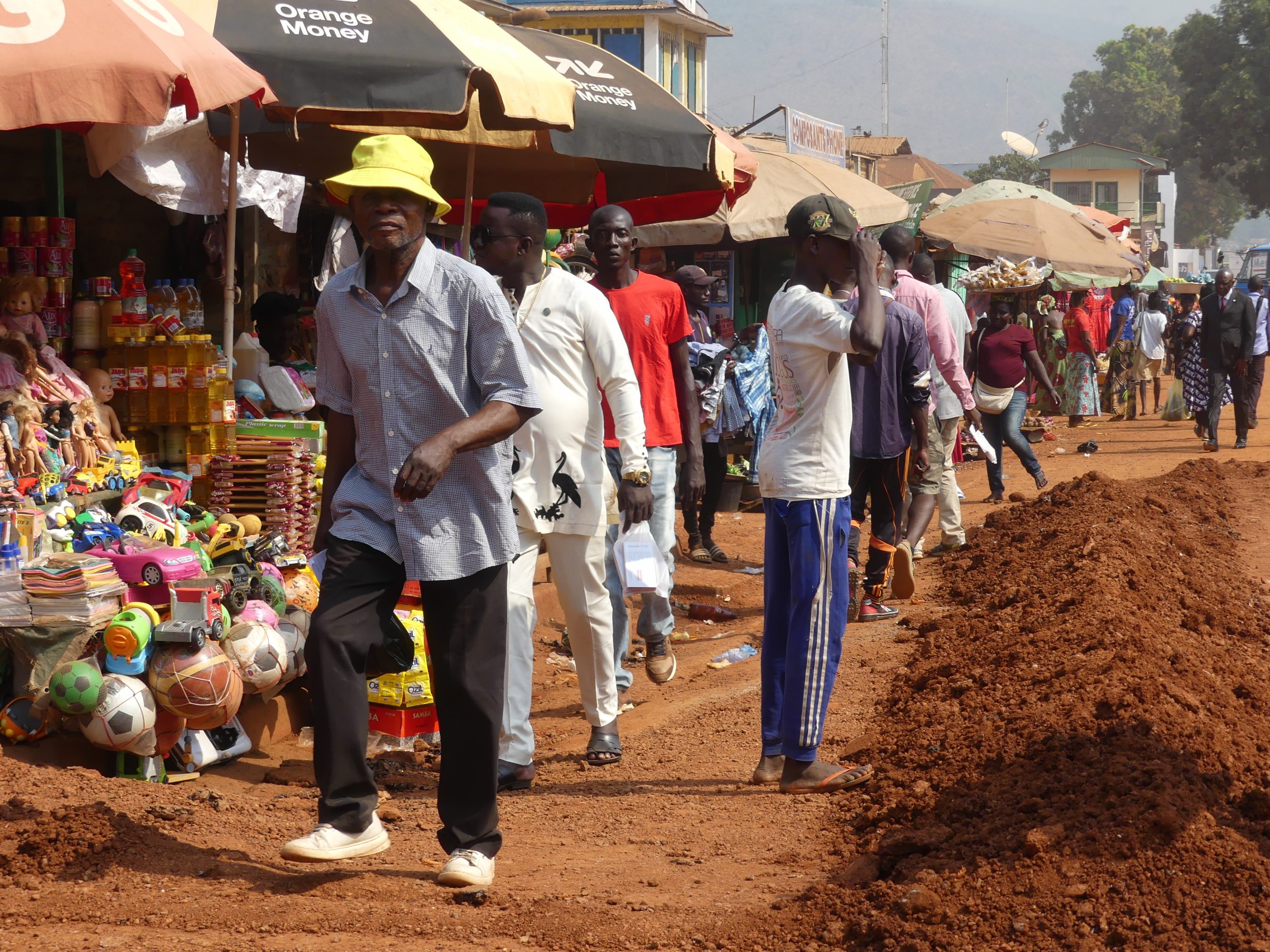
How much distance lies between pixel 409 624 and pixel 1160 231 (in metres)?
84.8

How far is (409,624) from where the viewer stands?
595 centimetres

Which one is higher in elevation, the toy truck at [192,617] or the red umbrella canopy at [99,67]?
the red umbrella canopy at [99,67]

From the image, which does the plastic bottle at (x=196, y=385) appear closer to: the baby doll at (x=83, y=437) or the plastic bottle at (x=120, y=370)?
the plastic bottle at (x=120, y=370)

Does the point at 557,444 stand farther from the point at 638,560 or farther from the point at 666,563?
the point at 666,563

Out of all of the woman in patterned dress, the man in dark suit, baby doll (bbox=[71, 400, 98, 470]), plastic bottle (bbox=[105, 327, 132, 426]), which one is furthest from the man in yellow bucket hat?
the woman in patterned dress

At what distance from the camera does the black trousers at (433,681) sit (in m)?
3.50

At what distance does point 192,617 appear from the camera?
531cm

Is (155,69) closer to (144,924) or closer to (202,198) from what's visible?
(202,198)

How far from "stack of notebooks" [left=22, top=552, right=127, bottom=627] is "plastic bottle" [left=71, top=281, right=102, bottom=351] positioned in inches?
87.3

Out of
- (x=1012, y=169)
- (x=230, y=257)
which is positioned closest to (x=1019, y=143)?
(x=1012, y=169)

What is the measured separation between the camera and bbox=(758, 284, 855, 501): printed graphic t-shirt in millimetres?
4754

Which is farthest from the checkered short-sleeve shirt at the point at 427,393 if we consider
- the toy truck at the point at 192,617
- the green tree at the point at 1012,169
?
the green tree at the point at 1012,169

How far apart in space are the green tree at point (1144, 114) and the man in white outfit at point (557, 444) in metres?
106

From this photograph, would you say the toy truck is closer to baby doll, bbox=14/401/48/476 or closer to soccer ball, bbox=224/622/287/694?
soccer ball, bbox=224/622/287/694
